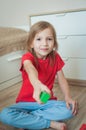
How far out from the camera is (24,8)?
2492mm

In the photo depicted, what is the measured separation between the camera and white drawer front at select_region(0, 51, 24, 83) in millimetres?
1854

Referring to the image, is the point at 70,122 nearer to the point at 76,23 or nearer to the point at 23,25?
the point at 76,23

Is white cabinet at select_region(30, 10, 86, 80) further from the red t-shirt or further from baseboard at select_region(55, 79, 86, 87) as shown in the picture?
the red t-shirt

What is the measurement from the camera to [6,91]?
1.83 metres

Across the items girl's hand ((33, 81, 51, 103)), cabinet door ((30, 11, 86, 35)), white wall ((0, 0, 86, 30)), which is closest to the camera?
girl's hand ((33, 81, 51, 103))

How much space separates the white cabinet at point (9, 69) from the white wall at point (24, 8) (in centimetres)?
58

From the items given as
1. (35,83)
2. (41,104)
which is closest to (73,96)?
(41,104)

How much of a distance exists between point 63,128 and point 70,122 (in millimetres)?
152

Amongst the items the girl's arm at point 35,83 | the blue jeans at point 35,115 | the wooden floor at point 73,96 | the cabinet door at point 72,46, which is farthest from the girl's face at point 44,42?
the cabinet door at point 72,46

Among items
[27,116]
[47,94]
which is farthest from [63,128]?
[47,94]

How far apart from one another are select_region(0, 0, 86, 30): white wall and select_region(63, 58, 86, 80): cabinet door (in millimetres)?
550

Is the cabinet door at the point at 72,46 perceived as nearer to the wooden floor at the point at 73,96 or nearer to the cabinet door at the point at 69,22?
the cabinet door at the point at 69,22

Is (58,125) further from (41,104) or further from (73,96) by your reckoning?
(73,96)

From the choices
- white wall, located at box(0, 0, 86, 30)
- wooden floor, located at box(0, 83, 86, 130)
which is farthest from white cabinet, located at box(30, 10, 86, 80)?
white wall, located at box(0, 0, 86, 30)
